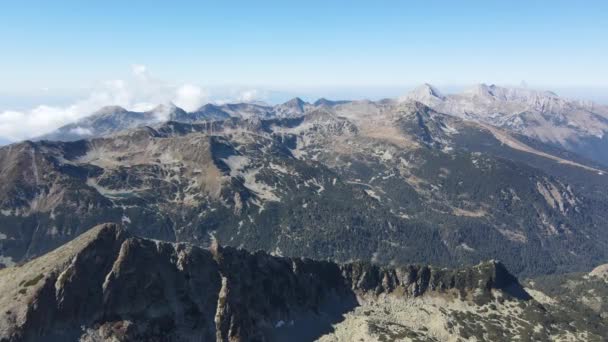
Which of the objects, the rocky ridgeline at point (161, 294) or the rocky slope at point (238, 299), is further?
the rocky slope at point (238, 299)

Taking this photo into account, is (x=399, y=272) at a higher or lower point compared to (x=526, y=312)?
higher

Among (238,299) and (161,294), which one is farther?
(238,299)

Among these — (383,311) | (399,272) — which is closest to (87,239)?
(383,311)

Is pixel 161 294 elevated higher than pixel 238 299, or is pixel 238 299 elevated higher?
pixel 161 294

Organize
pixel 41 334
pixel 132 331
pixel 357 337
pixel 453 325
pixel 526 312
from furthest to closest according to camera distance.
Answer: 1. pixel 526 312
2. pixel 453 325
3. pixel 357 337
4. pixel 132 331
5. pixel 41 334

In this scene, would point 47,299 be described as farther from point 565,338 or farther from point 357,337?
point 565,338
